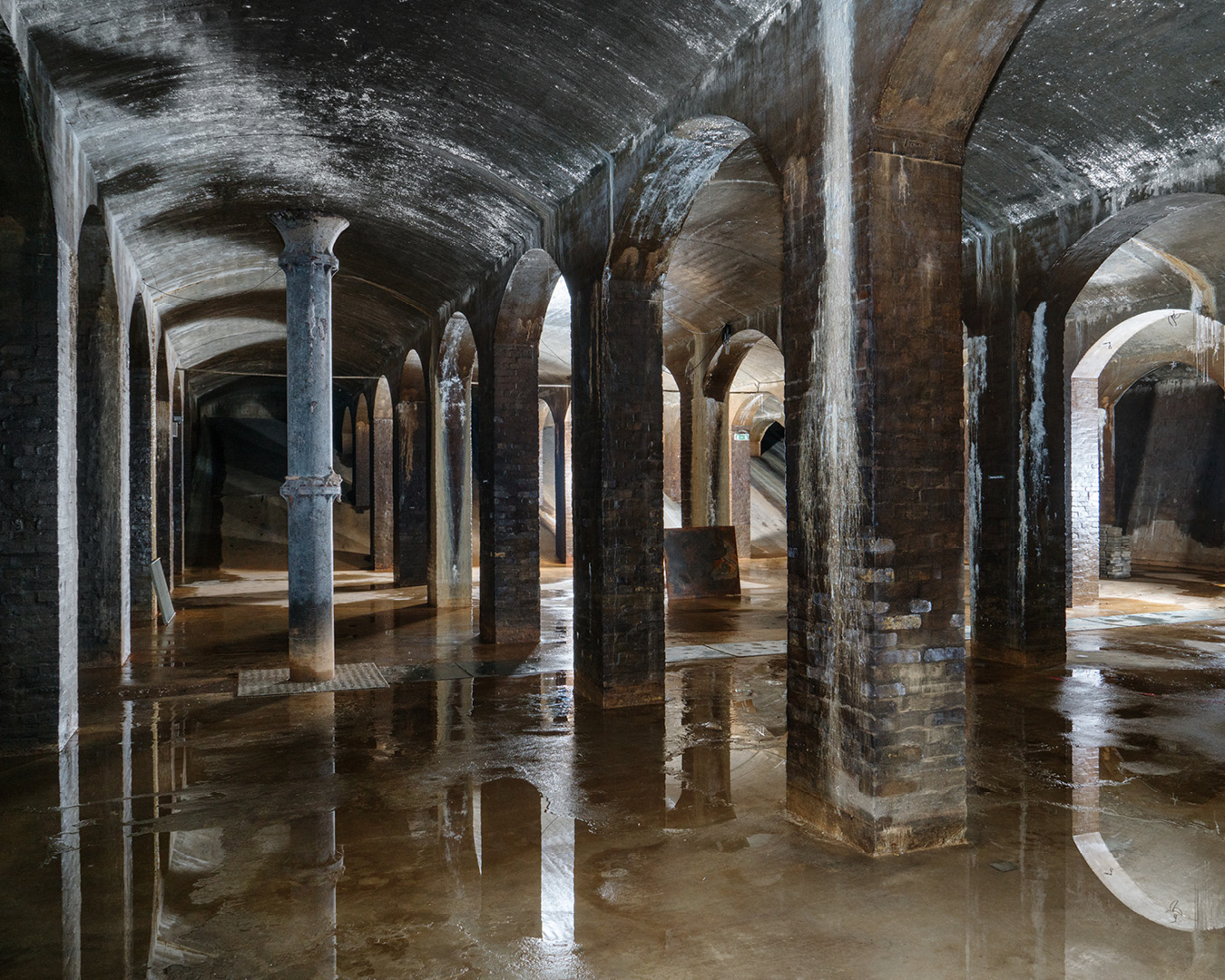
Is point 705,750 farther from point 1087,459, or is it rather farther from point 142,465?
point 142,465

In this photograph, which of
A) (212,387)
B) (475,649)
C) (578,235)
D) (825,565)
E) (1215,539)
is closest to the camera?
(825,565)

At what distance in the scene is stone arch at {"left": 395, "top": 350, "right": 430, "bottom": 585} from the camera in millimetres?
15781

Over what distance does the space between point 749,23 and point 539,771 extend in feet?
15.3

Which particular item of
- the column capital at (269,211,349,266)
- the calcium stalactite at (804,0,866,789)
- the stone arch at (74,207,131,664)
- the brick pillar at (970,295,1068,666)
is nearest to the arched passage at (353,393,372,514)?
the stone arch at (74,207,131,664)

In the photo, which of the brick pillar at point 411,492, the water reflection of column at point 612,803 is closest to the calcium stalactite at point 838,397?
the water reflection of column at point 612,803

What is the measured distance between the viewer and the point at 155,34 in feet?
19.6

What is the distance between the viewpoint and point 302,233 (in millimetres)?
8789

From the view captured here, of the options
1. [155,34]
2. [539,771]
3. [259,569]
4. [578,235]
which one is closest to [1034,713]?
[539,771]

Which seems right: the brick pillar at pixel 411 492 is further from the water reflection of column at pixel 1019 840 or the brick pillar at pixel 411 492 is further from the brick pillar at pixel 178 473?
the water reflection of column at pixel 1019 840

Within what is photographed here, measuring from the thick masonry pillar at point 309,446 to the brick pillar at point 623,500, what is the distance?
2.64 m

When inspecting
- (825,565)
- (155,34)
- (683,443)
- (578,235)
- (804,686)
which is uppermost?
(155,34)

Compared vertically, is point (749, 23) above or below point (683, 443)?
above

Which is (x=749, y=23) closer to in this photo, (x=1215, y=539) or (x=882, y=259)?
(x=882, y=259)

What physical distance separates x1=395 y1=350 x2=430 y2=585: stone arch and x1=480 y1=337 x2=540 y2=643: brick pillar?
4959 mm
